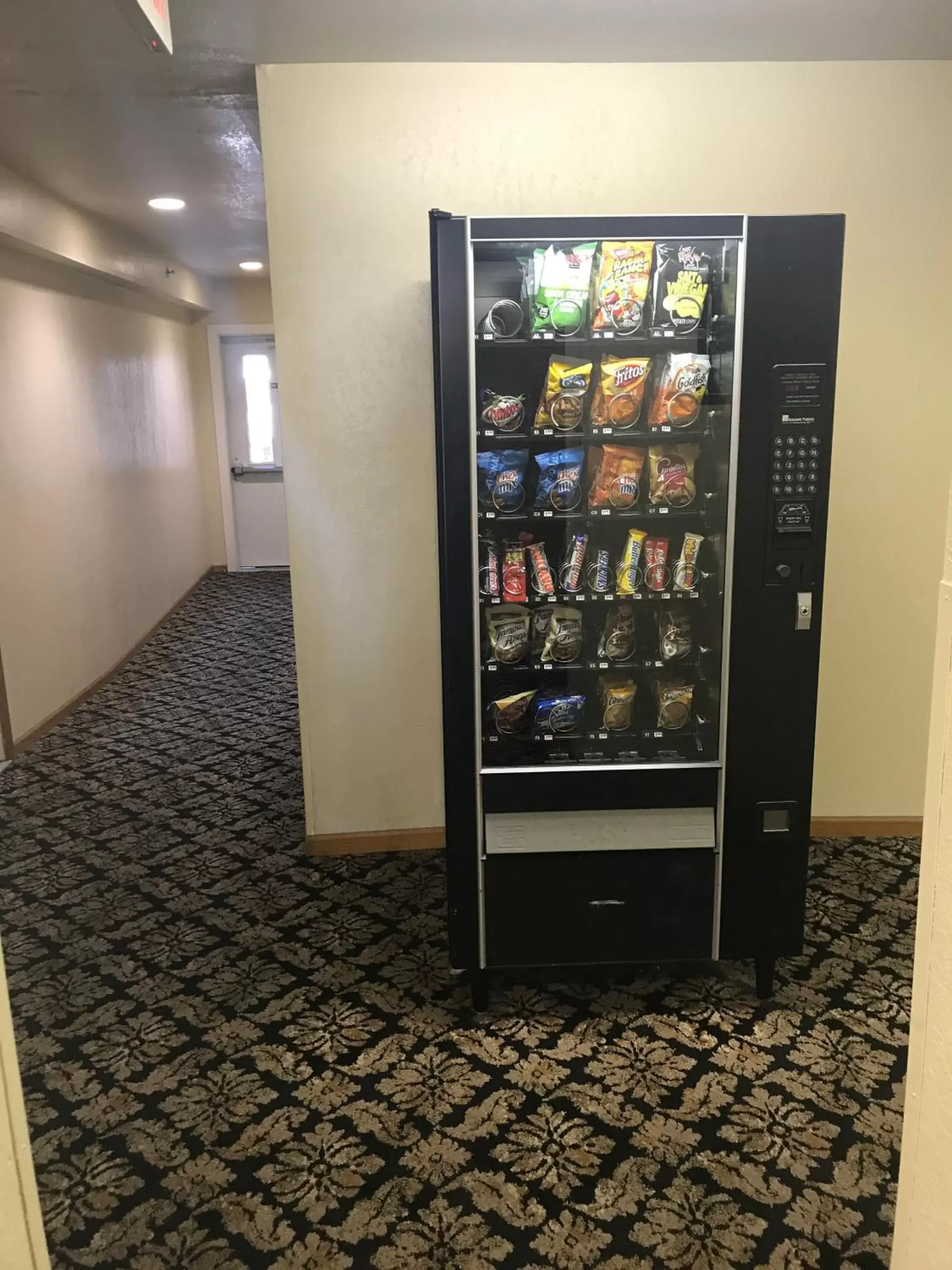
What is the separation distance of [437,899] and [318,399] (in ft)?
5.31

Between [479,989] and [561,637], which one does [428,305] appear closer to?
[561,637]

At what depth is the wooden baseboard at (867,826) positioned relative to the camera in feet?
11.1

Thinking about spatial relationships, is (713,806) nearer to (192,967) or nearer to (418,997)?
(418,997)

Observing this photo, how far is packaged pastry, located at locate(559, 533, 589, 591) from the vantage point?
2.35 meters

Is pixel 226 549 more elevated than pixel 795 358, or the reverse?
pixel 795 358


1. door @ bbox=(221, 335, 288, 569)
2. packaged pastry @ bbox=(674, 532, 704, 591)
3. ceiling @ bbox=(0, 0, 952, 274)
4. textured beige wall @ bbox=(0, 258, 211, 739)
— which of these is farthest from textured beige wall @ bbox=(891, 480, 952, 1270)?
door @ bbox=(221, 335, 288, 569)

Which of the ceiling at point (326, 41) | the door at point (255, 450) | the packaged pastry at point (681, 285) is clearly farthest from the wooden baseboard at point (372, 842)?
the door at point (255, 450)

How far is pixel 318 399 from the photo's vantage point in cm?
303

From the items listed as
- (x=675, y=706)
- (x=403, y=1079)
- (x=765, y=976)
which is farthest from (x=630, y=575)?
(x=403, y=1079)

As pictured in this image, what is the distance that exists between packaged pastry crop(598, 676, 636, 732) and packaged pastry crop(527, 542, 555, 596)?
0.99 feet

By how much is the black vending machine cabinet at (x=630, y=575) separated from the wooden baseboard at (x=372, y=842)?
981mm

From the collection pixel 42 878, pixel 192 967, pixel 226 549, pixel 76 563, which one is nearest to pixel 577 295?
pixel 192 967

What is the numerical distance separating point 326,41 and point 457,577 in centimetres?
157

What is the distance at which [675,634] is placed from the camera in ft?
7.95
